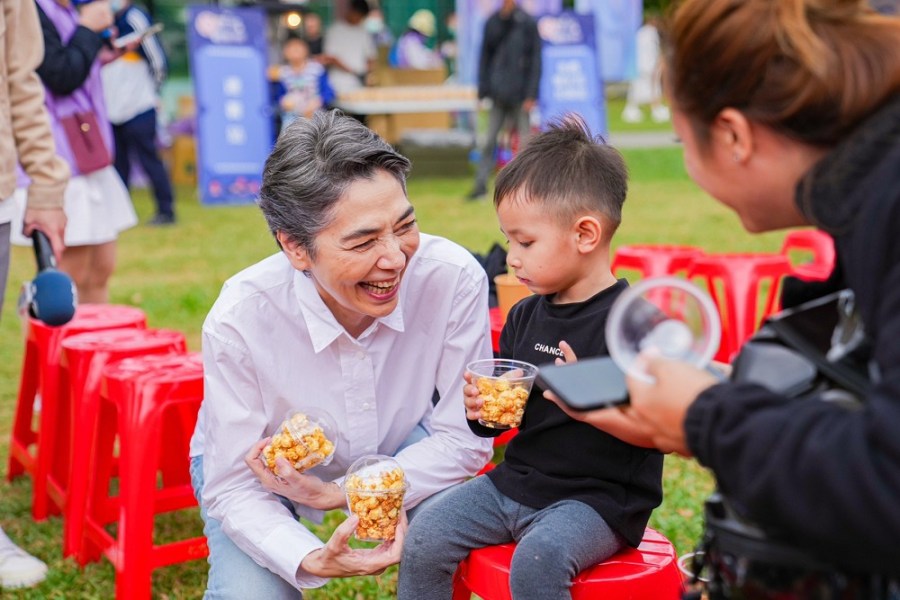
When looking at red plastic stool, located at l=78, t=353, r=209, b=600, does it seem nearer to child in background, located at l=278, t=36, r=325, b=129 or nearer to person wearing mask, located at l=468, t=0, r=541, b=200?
person wearing mask, located at l=468, t=0, r=541, b=200

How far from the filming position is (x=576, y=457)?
2.20m

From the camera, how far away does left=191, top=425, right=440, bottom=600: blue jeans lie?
92.7 inches

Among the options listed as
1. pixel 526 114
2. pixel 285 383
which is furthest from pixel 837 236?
pixel 526 114

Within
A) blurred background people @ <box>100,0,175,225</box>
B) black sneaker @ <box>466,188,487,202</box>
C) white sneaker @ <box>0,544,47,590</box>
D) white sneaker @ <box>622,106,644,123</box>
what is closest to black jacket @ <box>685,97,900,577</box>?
white sneaker @ <box>0,544,47,590</box>

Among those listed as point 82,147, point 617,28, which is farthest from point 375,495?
point 617,28

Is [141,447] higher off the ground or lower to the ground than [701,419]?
lower

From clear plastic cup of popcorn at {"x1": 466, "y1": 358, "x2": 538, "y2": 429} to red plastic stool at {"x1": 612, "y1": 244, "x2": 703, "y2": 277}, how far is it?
2718 mm

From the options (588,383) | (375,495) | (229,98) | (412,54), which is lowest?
(412,54)

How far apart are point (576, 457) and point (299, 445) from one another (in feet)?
2.07

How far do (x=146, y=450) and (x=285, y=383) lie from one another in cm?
76

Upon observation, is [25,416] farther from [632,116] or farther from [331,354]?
[632,116]

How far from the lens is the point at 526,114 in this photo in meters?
11.7

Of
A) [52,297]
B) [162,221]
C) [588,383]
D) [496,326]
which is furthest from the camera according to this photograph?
[162,221]

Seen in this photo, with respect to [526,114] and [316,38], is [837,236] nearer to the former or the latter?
[526,114]
